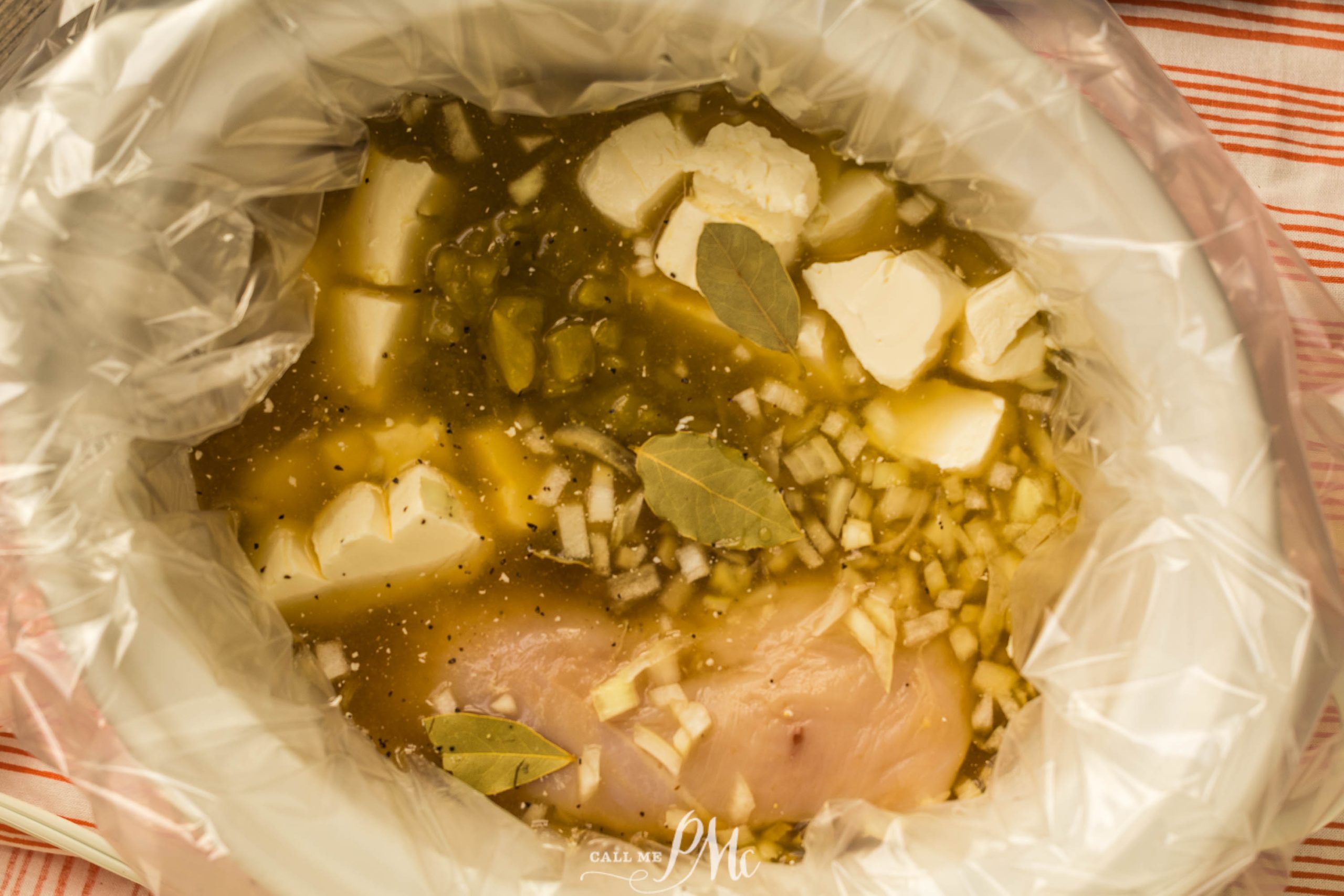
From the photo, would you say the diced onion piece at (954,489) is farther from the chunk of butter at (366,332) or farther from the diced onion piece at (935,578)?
the chunk of butter at (366,332)

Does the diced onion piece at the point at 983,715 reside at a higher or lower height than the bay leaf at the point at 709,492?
lower

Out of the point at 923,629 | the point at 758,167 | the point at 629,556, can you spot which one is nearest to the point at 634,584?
the point at 629,556

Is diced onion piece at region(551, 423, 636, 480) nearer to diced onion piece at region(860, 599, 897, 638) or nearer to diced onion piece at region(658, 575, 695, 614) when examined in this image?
diced onion piece at region(658, 575, 695, 614)

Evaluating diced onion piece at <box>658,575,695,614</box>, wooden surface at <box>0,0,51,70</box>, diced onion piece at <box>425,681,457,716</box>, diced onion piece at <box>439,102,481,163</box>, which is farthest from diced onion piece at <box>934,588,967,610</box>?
wooden surface at <box>0,0,51,70</box>

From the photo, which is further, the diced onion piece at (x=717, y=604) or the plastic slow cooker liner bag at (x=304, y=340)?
the diced onion piece at (x=717, y=604)

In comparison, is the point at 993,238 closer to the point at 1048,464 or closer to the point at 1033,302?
Answer: the point at 1033,302

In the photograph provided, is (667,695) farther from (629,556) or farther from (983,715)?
(983,715)

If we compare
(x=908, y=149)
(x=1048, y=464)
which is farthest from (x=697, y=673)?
(x=908, y=149)

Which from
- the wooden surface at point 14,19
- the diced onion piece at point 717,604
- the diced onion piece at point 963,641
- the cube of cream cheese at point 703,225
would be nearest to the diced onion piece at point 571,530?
the diced onion piece at point 717,604

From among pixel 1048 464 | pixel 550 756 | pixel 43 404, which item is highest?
pixel 43 404
